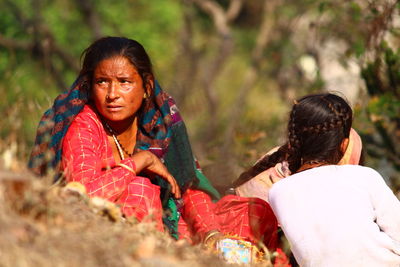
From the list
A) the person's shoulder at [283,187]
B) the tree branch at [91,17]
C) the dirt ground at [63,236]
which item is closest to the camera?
the dirt ground at [63,236]

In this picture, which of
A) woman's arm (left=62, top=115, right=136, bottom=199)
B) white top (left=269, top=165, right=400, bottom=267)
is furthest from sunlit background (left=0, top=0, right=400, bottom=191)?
white top (left=269, top=165, right=400, bottom=267)

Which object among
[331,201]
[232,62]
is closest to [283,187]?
[331,201]

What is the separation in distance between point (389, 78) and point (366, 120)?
23.1 inches

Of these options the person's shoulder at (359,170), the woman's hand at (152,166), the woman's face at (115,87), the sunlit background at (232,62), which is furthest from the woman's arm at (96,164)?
the person's shoulder at (359,170)

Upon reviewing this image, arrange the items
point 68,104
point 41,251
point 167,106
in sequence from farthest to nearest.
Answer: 1. point 167,106
2. point 68,104
3. point 41,251

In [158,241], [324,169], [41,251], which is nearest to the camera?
[41,251]

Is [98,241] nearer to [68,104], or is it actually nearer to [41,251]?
[41,251]

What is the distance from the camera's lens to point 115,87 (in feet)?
13.6

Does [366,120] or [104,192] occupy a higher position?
[104,192]

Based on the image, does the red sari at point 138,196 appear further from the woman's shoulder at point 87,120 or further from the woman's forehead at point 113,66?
the woman's forehead at point 113,66

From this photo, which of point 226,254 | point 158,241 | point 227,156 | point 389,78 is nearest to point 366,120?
point 389,78

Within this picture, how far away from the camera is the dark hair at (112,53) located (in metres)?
4.16

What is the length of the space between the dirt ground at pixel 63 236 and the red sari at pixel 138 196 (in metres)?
0.59

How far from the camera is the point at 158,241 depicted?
317 centimetres
